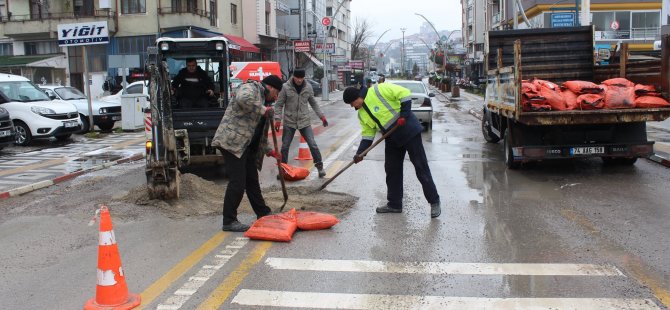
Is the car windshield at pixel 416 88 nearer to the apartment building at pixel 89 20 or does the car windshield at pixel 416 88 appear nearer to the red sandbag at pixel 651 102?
the red sandbag at pixel 651 102

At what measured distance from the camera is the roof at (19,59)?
39.7m

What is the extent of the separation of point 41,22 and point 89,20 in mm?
4243

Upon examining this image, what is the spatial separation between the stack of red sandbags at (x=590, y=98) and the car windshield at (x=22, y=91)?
1326 centimetres

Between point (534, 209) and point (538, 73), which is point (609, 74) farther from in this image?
point (534, 209)

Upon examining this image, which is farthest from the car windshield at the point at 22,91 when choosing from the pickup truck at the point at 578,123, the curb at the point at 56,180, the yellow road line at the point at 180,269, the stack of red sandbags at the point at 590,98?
the stack of red sandbags at the point at 590,98

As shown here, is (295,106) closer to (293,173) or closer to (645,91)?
(293,173)

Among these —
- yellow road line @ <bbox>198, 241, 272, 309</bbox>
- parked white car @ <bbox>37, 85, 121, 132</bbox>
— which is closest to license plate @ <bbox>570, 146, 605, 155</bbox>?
yellow road line @ <bbox>198, 241, 272, 309</bbox>

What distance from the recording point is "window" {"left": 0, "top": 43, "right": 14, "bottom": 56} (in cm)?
4372

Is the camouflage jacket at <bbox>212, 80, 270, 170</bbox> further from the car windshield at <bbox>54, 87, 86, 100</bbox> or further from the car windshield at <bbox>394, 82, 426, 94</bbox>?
the car windshield at <bbox>54, 87, 86, 100</bbox>

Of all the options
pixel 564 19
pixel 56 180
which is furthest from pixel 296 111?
pixel 564 19

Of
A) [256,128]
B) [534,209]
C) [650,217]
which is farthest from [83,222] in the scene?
[650,217]

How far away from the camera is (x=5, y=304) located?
4590 mm

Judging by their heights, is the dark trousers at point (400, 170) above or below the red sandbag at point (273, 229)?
above

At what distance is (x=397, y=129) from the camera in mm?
7270
